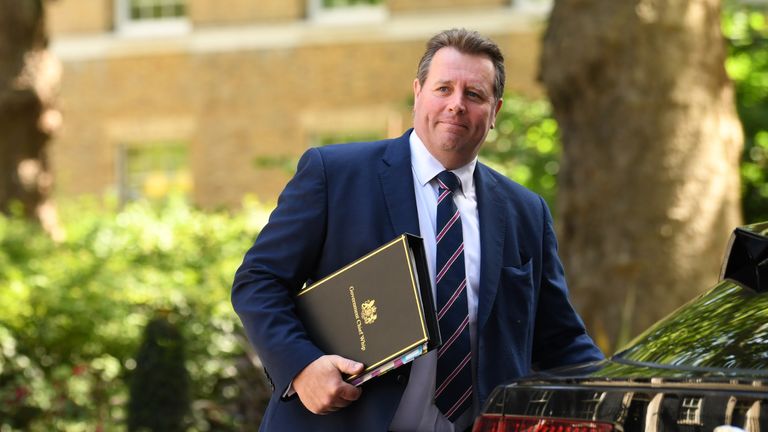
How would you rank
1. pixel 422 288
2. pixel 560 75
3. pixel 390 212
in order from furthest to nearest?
pixel 560 75, pixel 390 212, pixel 422 288

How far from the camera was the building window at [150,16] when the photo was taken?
23062 millimetres

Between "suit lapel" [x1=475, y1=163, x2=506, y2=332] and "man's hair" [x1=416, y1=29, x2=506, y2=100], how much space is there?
250 millimetres

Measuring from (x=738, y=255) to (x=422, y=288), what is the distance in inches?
30.3

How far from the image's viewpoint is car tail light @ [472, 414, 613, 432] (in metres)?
2.91

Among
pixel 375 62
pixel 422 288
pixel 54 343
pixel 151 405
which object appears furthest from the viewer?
pixel 375 62

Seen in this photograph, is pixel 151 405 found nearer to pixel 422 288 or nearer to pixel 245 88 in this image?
pixel 422 288

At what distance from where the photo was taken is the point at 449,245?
362cm

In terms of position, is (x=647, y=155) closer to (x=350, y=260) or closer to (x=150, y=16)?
(x=350, y=260)

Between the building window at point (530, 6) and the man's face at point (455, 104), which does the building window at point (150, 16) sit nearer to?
the building window at point (530, 6)

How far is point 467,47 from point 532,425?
3.54ft

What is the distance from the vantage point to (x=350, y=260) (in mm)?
3641

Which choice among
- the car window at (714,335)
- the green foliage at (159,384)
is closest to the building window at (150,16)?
the green foliage at (159,384)

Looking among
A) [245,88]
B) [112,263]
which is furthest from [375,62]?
[112,263]

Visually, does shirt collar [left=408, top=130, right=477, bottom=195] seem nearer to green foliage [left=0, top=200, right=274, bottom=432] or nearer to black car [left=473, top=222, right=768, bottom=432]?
black car [left=473, top=222, right=768, bottom=432]
